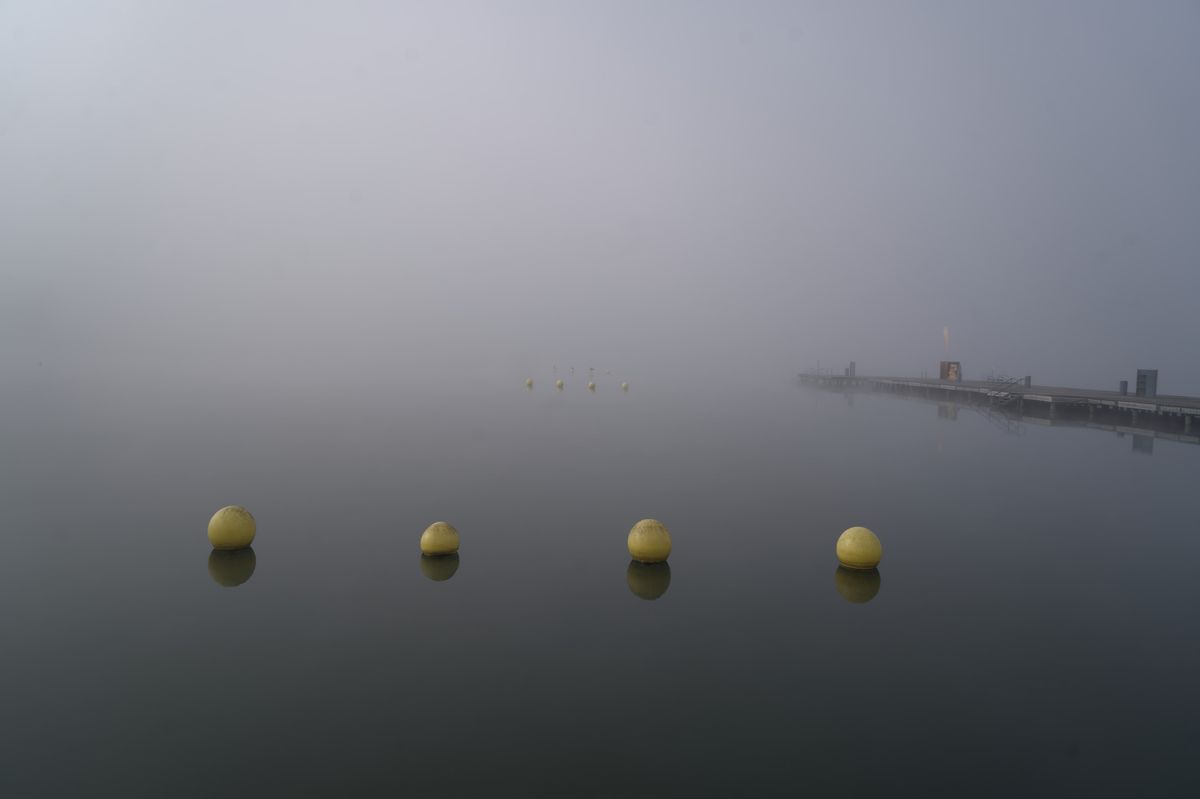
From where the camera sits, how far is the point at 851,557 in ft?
37.2

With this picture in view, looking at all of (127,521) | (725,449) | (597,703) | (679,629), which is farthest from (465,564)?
(725,449)

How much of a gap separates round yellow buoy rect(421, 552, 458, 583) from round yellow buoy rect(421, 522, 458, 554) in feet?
0.45

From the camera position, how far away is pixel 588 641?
28.5 ft

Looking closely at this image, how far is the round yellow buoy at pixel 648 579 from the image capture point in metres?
10.5

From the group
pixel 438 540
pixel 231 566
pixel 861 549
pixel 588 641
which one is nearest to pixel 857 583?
pixel 861 549

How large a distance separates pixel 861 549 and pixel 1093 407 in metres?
32.8

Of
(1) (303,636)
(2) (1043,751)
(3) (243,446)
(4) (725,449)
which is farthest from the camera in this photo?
(4) (725,449)

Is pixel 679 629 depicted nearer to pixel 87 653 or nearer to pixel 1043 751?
pixel 1043 751

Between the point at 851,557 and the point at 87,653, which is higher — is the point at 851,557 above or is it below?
above

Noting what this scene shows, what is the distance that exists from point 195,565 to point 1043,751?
11.9 metres

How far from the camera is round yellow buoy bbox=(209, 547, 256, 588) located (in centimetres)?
1073

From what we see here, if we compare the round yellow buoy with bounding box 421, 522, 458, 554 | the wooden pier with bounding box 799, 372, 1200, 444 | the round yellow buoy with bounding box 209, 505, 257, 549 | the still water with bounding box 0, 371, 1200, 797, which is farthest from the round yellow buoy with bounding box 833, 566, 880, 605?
the wooden pier with bounding box 799, 372, 1200, 444

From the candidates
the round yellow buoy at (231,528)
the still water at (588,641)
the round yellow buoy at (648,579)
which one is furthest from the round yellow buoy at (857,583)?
the round yellow buoy at (231,528)

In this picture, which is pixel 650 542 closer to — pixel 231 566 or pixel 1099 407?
pixel 231 566
